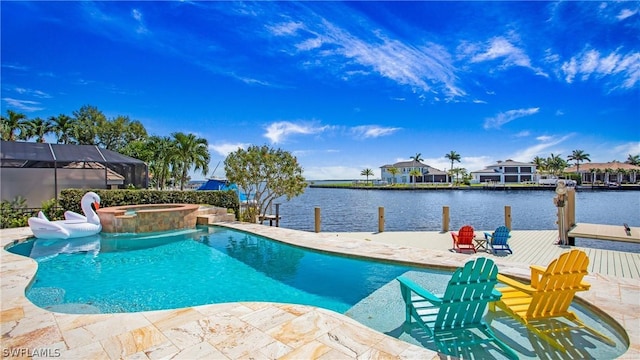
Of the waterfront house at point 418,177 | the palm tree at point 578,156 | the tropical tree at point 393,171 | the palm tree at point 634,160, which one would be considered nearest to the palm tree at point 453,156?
the waterfront house at point 418,177

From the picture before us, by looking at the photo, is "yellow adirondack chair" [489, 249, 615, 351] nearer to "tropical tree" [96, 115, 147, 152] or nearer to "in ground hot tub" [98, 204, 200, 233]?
"in ground hot tub" [98, 204, 200, 233]

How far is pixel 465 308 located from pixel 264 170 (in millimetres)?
11874

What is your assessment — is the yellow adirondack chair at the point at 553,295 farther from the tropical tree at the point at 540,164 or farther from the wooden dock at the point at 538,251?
the tropical tree at the point at 540,164

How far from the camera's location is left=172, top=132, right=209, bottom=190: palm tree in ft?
84.1

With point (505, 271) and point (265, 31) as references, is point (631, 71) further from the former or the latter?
point (265, 31)

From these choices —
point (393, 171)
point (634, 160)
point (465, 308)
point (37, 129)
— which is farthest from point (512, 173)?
point (37, 129)

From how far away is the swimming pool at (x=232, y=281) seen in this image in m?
4.52

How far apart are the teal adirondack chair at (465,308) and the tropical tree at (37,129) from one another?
39.1 meters

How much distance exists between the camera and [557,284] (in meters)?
3.93

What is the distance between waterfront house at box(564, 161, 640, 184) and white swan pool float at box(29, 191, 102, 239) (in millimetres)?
93364

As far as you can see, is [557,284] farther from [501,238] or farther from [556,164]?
[556,164]

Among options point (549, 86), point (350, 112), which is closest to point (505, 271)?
point (549, 86)

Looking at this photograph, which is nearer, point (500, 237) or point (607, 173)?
point (500, 237)

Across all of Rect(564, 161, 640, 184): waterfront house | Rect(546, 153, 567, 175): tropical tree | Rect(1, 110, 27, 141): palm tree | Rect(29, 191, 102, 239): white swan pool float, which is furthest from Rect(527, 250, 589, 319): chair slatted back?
Rect(564, 161, 640, 184): waterfront house
